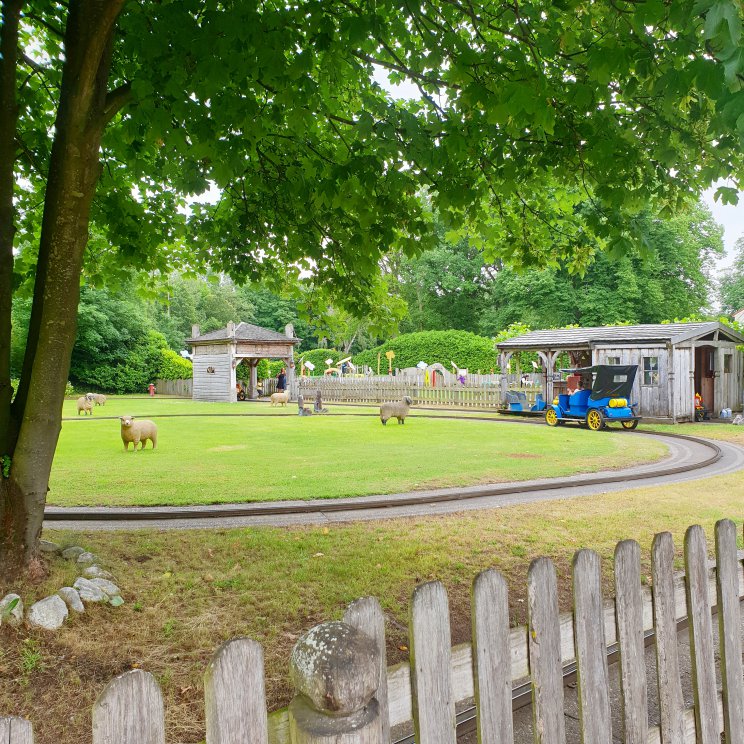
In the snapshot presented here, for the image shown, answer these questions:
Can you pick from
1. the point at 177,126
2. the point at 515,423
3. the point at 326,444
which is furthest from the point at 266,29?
the point at 515,423

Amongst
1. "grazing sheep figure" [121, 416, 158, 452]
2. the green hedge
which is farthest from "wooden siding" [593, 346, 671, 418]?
the green hedge

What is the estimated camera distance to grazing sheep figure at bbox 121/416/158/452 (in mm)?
11984

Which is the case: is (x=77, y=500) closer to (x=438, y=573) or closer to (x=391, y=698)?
(x=438, y=573)

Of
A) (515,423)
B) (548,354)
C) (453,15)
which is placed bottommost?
(515,423)

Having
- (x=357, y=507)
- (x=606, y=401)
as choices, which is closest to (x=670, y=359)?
(x=606, y=401)

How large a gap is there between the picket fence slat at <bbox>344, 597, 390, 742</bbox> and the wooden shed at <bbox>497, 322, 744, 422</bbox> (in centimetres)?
2012

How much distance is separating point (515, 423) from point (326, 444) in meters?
8.57

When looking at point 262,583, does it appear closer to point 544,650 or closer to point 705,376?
point 544,650

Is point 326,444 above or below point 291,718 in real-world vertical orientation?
below

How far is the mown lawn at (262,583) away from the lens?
2.97 m

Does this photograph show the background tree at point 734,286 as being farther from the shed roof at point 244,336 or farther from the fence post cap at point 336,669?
the fence post cap at point 336,669

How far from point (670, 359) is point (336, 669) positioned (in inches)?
808

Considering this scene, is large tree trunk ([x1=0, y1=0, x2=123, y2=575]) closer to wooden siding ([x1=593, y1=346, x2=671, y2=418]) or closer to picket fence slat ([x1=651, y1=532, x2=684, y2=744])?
picket fence slat ([x1=651, y1=532, x2=684, y2=744])

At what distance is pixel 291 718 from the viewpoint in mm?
1240
